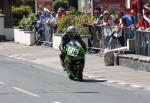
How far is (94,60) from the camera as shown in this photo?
2408cm

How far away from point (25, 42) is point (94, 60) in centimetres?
1028

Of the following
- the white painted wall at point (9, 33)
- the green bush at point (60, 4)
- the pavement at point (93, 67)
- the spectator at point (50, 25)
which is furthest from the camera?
the green bush at point (60, 4)

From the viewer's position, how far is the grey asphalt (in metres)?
14.6

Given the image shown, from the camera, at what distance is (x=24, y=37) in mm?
33719

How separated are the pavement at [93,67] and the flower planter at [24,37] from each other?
484mm

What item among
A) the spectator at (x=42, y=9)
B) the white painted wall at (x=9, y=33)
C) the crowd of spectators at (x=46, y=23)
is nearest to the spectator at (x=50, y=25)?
the crowd of spectators at (x=46, y=23)

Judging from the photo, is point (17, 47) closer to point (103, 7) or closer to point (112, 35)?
point (103, 7)

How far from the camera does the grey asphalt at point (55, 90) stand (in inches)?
574

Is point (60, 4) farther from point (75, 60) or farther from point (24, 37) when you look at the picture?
point (75, 60)

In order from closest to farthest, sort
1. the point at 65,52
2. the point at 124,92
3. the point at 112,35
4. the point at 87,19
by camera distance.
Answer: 1. the point at 124,92
2. the point at 65,52
3. the point at 112,35
4. the point at 87,19

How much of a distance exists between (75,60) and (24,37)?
15135 mm

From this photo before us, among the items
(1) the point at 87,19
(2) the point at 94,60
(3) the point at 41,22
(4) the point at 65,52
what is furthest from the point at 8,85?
(3) the point at 41,22

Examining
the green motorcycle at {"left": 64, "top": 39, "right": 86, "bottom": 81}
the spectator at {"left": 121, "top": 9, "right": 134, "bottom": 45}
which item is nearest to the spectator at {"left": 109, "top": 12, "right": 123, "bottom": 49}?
the spectator at {"left": 121, "top": 9, "right": 134, "bottom": 45}

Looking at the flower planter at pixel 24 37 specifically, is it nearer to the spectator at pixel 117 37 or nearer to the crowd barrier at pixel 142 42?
the spectator at pixel 117 37
